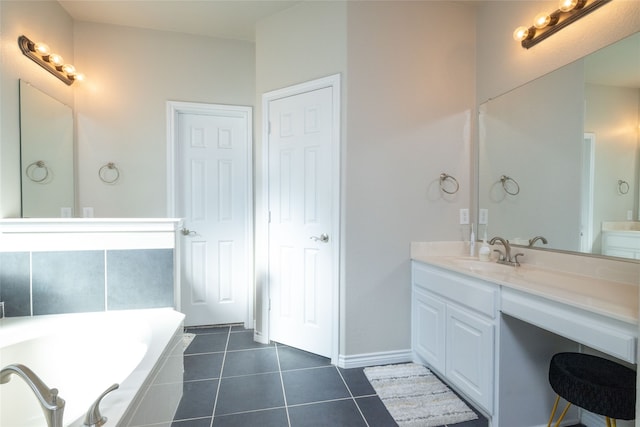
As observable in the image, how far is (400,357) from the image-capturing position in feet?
7.57

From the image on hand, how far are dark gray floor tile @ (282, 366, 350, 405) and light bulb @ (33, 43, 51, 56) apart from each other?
2.87 m

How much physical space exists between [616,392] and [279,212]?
7.14 feet

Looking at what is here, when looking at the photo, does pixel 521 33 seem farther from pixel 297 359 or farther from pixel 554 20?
pixel 297 359

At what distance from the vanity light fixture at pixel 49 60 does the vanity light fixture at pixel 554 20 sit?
10.7 feet

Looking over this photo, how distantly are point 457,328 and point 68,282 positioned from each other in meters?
2.12

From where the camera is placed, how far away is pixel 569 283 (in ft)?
5.00

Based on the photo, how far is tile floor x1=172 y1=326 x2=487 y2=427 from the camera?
1.69 m

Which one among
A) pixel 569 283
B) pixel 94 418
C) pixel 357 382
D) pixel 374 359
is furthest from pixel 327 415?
pixel 569 283

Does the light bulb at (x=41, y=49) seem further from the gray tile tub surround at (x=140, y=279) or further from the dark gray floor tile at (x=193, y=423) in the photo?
the dark gray floor tile at (x=193, y=423)

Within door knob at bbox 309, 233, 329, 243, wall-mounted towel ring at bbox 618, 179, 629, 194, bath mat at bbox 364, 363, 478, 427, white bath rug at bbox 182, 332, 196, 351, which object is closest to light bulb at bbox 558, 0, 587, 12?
wall-mounted towel ring at bbox 618, 179, 629, 194

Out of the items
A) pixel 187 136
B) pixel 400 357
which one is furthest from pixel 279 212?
pixel 400 357

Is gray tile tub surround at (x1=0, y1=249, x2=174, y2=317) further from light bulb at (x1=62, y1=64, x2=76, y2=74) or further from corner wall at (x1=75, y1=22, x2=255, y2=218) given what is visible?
light bulb at (x1=62, y1=64, x2=76, y2=74)

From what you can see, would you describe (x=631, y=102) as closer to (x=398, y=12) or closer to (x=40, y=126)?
(x=398, y=12)

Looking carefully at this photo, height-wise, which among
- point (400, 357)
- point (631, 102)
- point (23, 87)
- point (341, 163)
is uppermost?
point (23, 87)
